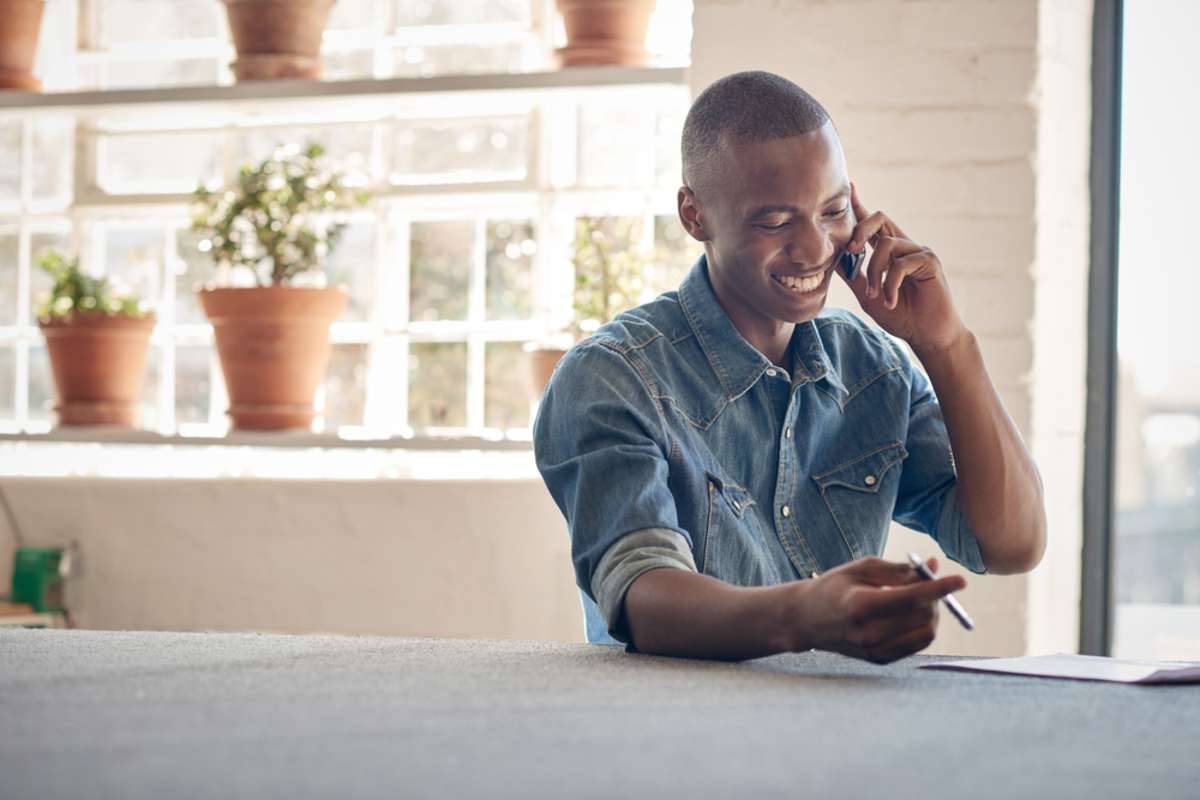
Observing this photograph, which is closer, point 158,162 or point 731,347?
point 731,347

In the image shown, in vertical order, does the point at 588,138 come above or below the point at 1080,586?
above

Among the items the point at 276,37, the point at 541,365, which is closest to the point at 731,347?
the point at 541,365

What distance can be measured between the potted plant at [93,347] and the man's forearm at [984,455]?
6.28 feet

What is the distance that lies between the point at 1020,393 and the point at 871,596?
147 centimetres

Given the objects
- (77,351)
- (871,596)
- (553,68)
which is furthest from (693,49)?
(871,596)

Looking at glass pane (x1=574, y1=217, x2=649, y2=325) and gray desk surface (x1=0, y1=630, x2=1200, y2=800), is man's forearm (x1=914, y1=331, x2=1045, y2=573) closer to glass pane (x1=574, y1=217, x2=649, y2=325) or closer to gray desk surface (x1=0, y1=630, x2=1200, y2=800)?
gray desk surface (x1=0, y1=630, x2=1200, y2=800)

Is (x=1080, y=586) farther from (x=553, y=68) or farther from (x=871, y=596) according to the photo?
(x=871, y=596)

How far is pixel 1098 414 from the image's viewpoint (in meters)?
2.70

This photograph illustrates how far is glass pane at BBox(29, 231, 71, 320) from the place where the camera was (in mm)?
3416

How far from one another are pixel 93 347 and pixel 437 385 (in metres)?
0.71

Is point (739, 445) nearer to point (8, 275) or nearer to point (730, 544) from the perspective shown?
point (730, 544)

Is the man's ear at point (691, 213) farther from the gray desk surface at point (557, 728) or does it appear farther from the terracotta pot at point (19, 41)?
the terracotta pot at point (19, 41)

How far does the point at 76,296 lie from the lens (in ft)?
10.1

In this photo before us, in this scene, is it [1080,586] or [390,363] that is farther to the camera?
[390,363]
